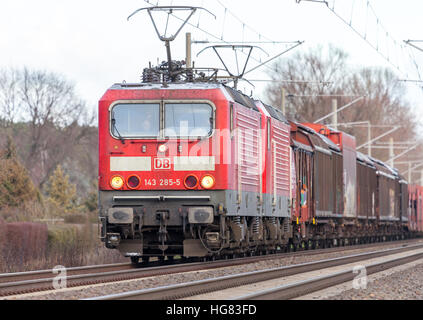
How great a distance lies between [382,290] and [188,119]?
18.7 feet

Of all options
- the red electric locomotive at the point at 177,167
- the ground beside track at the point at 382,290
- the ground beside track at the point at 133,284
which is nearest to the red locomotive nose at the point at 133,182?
the red electric locomotive at the point at 177,167

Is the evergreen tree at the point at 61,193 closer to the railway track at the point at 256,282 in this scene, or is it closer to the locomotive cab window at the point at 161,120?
the locomotive cab window at the point at 161,120

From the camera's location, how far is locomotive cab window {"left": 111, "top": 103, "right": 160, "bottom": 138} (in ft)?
56.7

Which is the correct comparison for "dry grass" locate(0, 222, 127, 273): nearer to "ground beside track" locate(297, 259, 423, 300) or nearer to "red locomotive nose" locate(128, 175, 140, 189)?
"red locomotive nose" locate(128, 175, 140, 189)

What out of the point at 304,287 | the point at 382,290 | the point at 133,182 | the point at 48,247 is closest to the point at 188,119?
the point at 133,182

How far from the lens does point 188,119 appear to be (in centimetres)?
1739

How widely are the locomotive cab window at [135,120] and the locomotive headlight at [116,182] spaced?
788 mm

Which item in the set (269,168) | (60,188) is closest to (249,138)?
(269,168)

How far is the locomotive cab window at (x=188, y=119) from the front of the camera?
56.6ft

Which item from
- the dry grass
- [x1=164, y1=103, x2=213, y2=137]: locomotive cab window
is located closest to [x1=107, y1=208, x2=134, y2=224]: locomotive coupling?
[x1=164, y1=103, x2=213, y2=137]: locomotive cab window

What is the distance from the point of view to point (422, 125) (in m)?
96.9

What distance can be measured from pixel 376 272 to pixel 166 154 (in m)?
4.68

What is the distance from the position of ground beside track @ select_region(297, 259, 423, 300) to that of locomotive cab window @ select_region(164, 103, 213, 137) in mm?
4097
